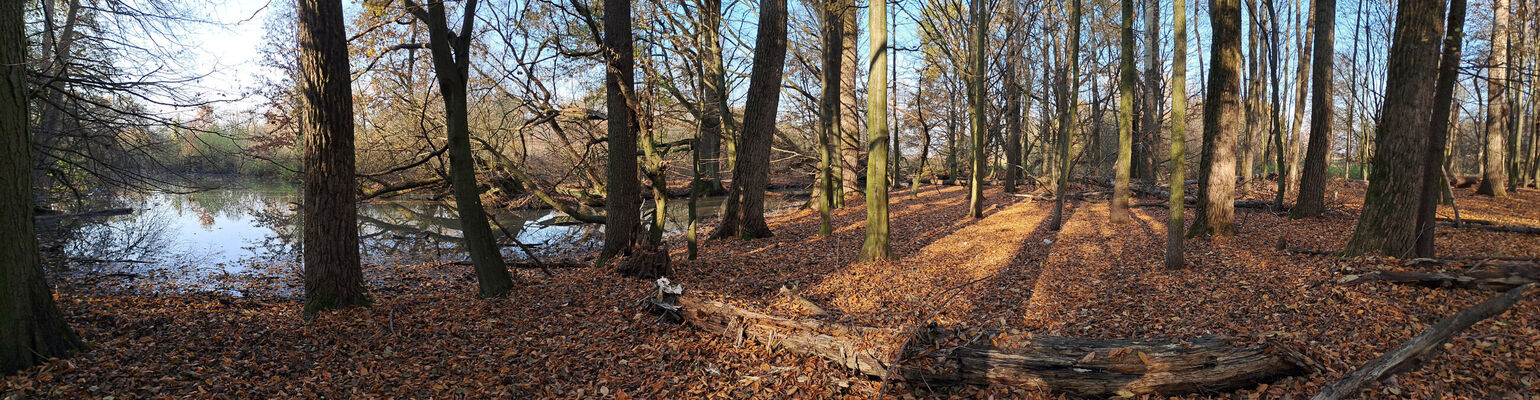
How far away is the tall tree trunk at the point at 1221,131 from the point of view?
862cm

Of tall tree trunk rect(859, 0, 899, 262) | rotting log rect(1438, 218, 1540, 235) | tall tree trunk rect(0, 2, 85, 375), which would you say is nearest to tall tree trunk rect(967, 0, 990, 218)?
tall tree trunk rect(859, 0, 899, 262)

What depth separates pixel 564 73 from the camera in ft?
35.8

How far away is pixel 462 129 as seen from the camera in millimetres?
6281

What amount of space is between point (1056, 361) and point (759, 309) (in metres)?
2.63

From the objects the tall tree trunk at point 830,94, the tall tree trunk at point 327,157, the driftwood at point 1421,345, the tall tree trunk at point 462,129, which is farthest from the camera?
the tall tree trunk at point 830,94

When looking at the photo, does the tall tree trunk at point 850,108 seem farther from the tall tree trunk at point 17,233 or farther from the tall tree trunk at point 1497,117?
the tall tree trunk at point 17,233

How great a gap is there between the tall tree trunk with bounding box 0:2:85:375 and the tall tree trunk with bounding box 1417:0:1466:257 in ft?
37.4

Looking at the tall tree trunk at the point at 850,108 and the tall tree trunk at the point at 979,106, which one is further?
the tall tree trunk at the point at 850,108

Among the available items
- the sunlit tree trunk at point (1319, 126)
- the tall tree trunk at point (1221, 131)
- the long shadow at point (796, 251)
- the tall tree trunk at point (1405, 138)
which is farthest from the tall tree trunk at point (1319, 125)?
the long shadow at point (796, 251)

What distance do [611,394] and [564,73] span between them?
7757mm

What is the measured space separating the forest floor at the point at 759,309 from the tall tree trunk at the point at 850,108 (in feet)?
32.1

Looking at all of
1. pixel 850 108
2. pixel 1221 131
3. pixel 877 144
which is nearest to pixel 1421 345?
pixel 877 144

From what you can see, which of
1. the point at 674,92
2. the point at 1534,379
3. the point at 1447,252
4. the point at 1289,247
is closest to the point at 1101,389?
the point at 1534,379

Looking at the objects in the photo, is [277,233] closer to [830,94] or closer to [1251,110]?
[830,94]
